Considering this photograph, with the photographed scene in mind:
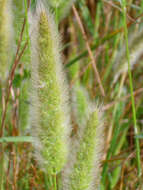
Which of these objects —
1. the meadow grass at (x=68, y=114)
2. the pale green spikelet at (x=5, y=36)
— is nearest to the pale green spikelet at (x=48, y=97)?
the meadow grass at (x=68, y=114)

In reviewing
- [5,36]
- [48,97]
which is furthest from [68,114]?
[5,36]

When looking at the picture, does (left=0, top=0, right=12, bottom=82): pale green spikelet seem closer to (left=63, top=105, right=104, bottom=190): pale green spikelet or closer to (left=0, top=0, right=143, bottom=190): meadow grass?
(left=0, top=0, right=143, bottom=190): meadow grass

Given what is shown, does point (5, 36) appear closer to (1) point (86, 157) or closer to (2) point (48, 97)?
(2) point (48, 97)

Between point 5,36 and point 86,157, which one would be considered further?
point 5,36

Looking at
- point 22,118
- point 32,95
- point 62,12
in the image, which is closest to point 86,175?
point 32,95

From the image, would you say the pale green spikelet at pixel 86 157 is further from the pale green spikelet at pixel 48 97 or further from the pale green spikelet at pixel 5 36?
the pale green spikelet at pixel 5 36

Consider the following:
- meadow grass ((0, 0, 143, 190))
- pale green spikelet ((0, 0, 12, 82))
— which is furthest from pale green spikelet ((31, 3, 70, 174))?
pale green spikelet ((0, 0, 12, 82))
